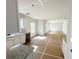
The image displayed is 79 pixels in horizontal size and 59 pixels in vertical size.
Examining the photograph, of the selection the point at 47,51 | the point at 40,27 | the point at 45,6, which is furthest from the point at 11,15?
the point at 40,27

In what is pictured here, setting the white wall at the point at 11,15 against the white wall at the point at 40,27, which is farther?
the white wall at the point at 40,27

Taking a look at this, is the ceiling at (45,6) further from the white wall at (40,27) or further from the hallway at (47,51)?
the white wall at (40,27)

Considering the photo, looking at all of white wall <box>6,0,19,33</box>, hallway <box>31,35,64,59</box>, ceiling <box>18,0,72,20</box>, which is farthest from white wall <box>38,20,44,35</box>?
white wall <box>6,0,19,33</box>

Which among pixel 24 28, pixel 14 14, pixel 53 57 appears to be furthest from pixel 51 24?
pixel 14 14

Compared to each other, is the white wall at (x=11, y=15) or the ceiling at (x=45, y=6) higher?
the ceiling at (x=45, y=6)

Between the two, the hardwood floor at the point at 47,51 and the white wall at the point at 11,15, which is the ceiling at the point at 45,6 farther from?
the hardwood floor at the point at 47,51

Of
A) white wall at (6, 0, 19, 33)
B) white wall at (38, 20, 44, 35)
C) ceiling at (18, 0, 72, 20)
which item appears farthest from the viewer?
white wall at (38, 20, 44, 35)

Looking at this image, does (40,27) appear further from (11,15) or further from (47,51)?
(11,15)

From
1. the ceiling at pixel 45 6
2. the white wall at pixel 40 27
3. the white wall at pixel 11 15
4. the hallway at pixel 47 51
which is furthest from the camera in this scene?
the white wall at pixel 40 27

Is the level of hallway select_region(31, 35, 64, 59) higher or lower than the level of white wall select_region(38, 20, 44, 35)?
lower

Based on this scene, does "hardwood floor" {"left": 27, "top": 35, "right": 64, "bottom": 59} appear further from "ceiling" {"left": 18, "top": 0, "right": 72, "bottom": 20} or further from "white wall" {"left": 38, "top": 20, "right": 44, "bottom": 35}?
"white wall" {"left": 38, "top": 20, "right": 44, "bottom": 35}

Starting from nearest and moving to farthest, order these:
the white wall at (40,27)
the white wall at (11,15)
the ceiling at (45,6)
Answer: the white wall at (11,15) → the ceiling at (45,6) → the white wall at (40,27)

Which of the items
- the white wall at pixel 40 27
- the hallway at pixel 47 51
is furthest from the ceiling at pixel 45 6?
the white wall at pixel 40 27
